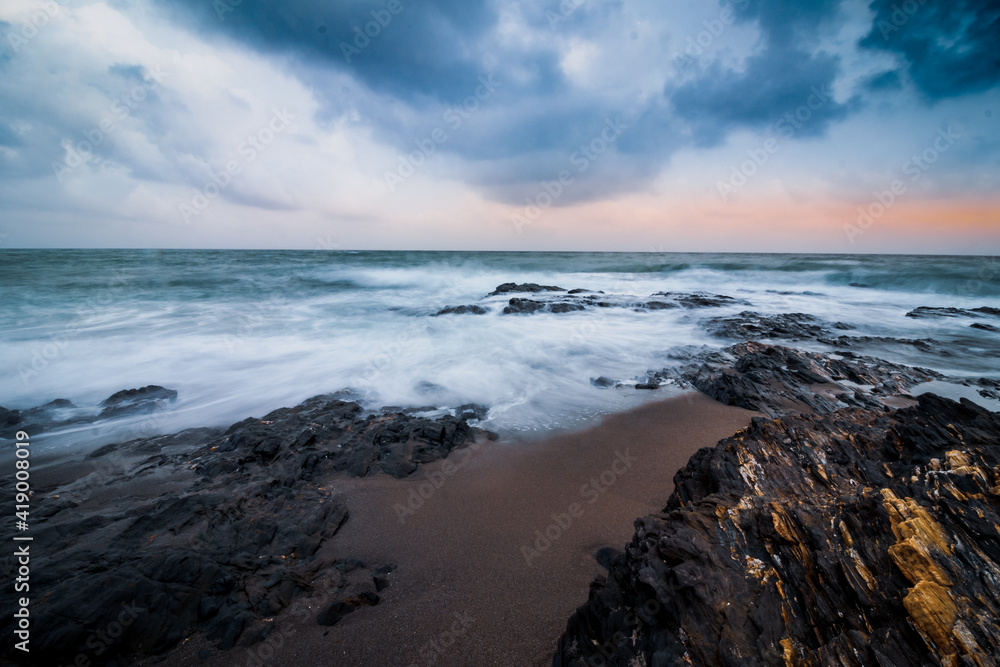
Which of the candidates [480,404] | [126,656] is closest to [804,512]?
[126,656]

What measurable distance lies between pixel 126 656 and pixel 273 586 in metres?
0.72

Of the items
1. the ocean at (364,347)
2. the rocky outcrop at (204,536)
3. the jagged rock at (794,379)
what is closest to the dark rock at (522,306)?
the ocean at (364,347)

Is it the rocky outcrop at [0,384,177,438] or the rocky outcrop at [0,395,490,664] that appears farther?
the rocky outcrop at [0,384,177,438]

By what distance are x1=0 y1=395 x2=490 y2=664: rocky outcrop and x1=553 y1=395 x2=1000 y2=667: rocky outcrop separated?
5.93 feet

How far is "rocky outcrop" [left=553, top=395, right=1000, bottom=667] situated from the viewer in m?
1.41

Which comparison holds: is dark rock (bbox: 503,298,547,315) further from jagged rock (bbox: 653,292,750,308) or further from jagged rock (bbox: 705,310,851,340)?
jagged rock (bbox: 705,310,851,340)

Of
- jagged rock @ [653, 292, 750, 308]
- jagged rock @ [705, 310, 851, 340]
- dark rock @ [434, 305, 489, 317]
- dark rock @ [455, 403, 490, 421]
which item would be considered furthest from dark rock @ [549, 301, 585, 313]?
dark rock @ [455, 403, 490, 421]

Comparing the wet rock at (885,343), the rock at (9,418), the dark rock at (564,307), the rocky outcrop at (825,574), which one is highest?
the rocky outcrop at (825,574)

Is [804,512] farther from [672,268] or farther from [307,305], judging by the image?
[672,268]

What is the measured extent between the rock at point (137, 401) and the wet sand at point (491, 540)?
170 inches

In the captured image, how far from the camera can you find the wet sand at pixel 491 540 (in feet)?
7.47

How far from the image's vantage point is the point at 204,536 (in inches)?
116

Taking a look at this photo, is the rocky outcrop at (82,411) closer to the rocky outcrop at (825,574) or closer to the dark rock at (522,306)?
the rocky outcrop at (825,574)

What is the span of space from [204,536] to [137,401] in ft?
15.8
